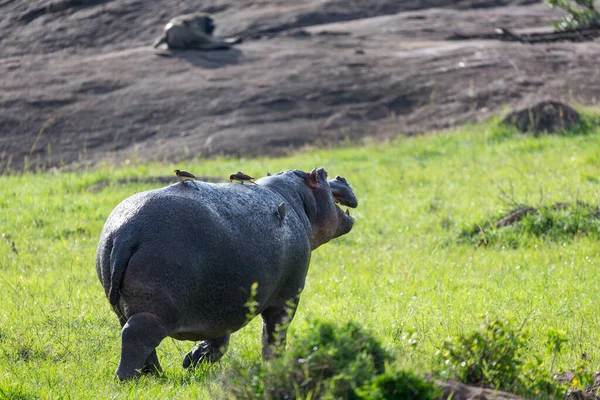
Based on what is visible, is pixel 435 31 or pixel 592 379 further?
pixel 435 31

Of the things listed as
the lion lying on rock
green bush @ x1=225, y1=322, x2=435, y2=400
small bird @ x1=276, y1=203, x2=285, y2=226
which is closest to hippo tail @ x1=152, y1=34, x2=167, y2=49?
the lion lying on rock

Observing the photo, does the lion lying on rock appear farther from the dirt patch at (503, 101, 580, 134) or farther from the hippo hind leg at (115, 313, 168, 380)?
the hippo hind leg at (115, 313, 168, 380)

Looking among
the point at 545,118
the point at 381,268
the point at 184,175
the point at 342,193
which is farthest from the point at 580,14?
the point at 184,175

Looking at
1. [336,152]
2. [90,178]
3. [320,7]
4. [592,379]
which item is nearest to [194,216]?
[592,379]

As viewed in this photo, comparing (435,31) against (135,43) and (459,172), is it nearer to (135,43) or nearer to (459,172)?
(135,43)

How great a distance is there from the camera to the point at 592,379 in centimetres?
528

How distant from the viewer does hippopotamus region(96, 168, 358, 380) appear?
5.36 m

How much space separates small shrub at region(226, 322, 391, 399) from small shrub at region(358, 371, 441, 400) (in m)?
0.07

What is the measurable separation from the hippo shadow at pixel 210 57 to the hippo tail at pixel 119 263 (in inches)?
817

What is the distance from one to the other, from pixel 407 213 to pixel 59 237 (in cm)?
475

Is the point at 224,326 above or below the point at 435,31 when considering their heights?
above

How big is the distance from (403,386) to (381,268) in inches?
240

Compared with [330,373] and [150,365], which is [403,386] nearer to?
[330,373]

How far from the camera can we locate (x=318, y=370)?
443cm
